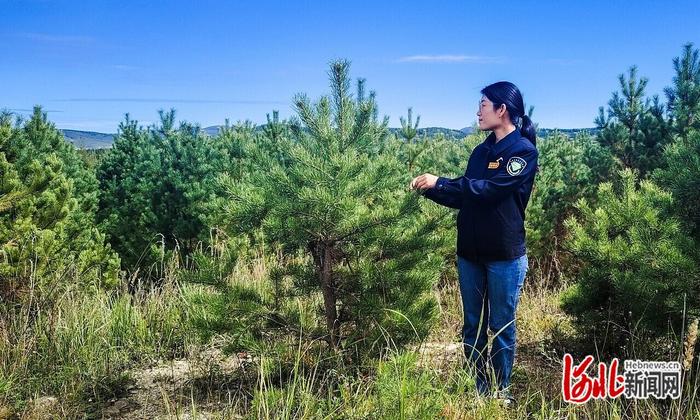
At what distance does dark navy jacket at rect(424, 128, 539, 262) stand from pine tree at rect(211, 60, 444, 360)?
1.31 feet

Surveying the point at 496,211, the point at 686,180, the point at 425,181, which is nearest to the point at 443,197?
the point at 425,181

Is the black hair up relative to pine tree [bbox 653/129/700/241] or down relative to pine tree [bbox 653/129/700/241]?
up

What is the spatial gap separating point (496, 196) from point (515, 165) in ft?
0.64

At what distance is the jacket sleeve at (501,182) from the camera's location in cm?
324

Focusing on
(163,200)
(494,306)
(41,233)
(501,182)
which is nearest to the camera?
(501,182)

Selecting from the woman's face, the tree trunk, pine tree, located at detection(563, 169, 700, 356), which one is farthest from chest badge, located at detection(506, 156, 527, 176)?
the tree trunk

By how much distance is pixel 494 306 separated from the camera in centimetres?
348

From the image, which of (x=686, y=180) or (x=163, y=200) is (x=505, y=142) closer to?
(x=686, y=180)

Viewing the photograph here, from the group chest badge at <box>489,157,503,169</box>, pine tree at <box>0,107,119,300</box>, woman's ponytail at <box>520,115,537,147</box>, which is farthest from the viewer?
pine tree at <box>0,107,119,300</box>

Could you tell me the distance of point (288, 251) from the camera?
387 cm

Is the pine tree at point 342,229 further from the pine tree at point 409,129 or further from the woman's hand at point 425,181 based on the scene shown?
the pine tree at point 409,129

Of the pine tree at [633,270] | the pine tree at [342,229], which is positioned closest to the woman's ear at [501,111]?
the pine tree at [342,229]

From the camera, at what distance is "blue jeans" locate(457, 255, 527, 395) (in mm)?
3410

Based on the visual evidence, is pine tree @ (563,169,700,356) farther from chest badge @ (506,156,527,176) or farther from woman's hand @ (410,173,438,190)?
woman's hand @ (410,173,438,190)
